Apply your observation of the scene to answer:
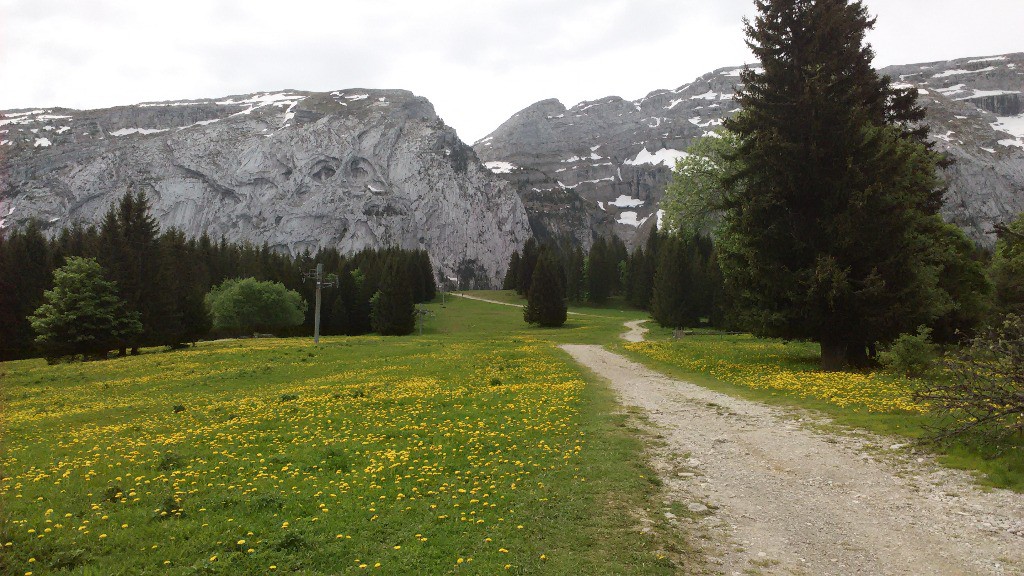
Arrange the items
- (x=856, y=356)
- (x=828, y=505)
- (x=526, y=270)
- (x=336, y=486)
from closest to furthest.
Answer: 1. (x=828, y=505)
2. (x=336, y=486)
3. (x=856, y=356)
4. (x=526, y=270)

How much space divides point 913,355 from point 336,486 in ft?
69.0

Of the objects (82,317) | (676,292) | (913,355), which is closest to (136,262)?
(82,317)

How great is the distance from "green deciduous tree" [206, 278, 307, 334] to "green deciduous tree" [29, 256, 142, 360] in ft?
96.7

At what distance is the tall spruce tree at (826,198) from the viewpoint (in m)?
22.8

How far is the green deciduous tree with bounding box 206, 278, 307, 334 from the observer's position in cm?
7825

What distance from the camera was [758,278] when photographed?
2564 cm

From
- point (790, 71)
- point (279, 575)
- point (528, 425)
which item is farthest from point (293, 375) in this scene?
point (790, 71)

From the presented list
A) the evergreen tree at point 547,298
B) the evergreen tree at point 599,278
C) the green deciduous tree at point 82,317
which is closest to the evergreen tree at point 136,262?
the green deciduous tree at point 82,317

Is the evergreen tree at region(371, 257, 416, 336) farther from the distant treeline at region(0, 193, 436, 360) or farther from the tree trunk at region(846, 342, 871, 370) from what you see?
the tree trunk at region(846, 342, 871, 370)

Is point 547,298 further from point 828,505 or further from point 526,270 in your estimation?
point 828,505

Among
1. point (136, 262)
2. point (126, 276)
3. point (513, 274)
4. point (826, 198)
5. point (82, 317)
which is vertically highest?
point (826, 198)

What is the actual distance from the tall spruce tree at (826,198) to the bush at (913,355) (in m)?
2.92

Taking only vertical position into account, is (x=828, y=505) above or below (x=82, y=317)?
below

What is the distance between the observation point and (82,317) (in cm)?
4516
